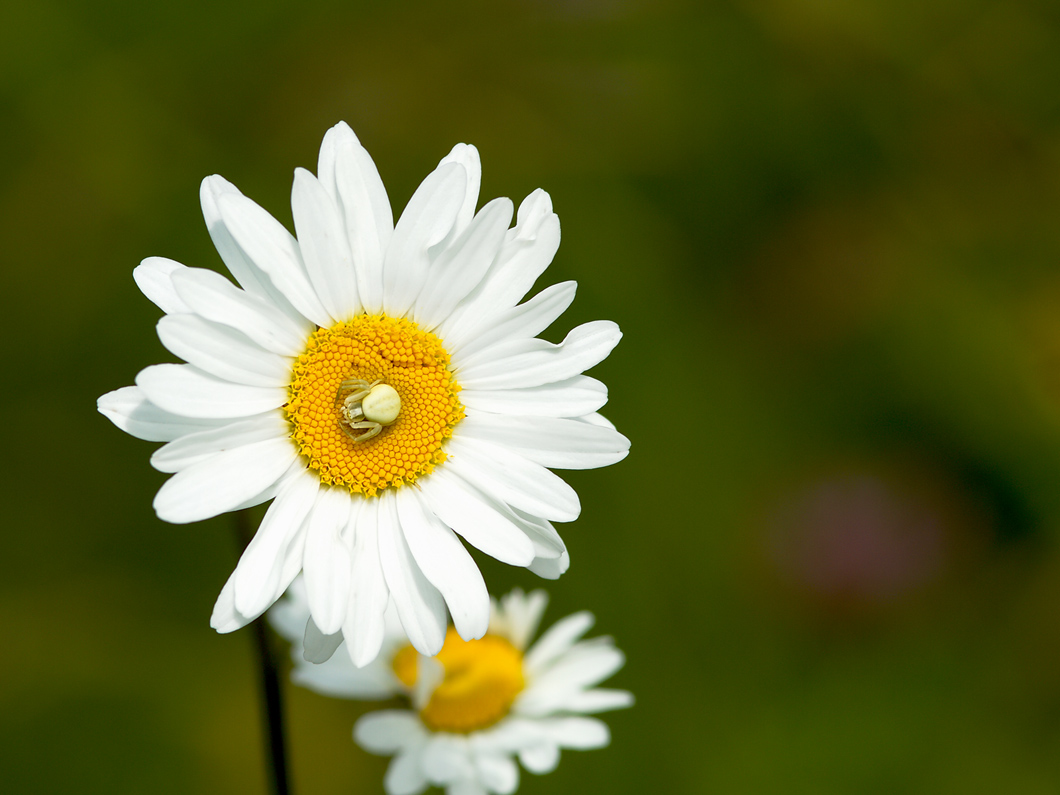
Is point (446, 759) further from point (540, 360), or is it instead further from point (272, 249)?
point (272, 249)

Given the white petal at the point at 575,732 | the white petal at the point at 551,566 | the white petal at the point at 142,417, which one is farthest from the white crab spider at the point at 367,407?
the white petal at the point at 575,732

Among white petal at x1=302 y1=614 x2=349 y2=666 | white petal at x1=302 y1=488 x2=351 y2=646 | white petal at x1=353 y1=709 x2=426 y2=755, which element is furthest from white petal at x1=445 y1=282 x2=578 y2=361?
white petal at x1=353 y1=709 x2=426 y2=755

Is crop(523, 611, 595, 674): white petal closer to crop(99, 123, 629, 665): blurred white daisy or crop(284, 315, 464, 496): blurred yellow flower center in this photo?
crop(99, 123, 629, 665): blurred white daisy

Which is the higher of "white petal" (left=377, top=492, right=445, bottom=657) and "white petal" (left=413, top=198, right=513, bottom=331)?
"white petal" (left=413, top=198, right=513, bottom=331)

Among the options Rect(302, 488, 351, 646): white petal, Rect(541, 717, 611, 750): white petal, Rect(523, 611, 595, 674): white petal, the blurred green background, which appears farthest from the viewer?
the blurred green background

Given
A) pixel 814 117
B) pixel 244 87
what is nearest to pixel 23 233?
pixel 244 87

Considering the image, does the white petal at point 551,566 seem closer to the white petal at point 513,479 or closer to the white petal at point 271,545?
the white petal at point 513,479
